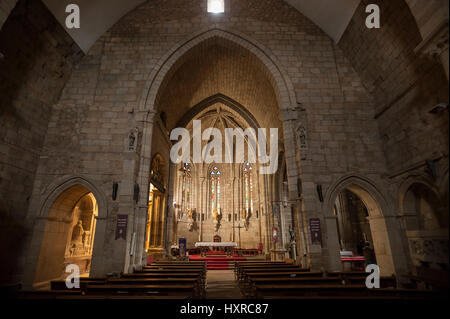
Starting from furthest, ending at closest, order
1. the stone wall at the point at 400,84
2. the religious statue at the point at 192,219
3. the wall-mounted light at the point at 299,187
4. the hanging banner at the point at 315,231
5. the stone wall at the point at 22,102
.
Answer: the religious statue at the point at 192,219
the wall-mounted light at the point at 299,187
the hanging banner at the point at 315,231
the stone wall at the point at 22,102
the stone wall at the point at 400,84

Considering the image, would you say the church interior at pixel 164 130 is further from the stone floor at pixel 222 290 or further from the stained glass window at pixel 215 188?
the stained glass window at pixel 215 188

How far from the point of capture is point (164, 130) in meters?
14.0

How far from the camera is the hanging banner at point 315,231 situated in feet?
28.6

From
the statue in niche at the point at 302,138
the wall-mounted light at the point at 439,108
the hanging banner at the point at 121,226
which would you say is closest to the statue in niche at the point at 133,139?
the hanging banner at the point at 121,226

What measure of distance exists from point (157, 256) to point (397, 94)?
45.1 ft

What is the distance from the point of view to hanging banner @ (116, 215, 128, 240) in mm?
8805

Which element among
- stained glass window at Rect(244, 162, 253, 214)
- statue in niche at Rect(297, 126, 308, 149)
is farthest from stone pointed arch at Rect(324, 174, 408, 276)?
stained glass window at Rect(244, 162, 253, 214)

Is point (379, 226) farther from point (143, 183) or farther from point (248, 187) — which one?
point (248, 187)

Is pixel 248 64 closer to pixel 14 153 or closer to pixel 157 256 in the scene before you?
pixel 14 153

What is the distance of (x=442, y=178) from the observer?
6.84 metres

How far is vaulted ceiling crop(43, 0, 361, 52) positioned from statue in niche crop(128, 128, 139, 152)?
15.8ft

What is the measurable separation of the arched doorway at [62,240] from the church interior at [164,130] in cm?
6

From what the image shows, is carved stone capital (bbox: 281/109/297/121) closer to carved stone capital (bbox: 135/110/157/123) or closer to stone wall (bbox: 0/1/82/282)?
carved stone capital (bbox: 135/110/157/123)
